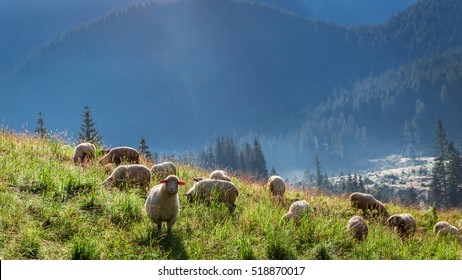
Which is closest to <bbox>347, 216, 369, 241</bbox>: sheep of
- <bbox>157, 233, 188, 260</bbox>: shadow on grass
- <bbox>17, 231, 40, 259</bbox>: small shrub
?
<bbox>157, 233, 188, 260</bbox>: shadow on grass

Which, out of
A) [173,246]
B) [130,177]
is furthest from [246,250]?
[130,177]

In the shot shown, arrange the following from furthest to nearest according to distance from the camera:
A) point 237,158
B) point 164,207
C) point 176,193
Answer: point 237,158 → point 176,193 → point 164,207

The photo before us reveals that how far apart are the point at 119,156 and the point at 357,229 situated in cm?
856

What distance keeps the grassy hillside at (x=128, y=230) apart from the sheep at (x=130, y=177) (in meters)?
0.37

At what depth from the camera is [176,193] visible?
9852 millimetres

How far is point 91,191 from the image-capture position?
451 inches

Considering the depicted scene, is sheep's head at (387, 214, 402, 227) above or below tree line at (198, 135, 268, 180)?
below

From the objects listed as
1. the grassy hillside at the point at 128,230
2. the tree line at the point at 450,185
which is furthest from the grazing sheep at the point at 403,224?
the tree line at the point at 450,185

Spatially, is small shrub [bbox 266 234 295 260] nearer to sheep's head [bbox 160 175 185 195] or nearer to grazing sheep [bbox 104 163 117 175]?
sheep's head [bbox 160 175 185 195]

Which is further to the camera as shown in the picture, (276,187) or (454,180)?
(454,180)

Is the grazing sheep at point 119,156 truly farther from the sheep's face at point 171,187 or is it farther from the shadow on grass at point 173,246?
the sheep's face at point 171,187

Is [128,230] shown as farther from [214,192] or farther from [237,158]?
[237,158]
